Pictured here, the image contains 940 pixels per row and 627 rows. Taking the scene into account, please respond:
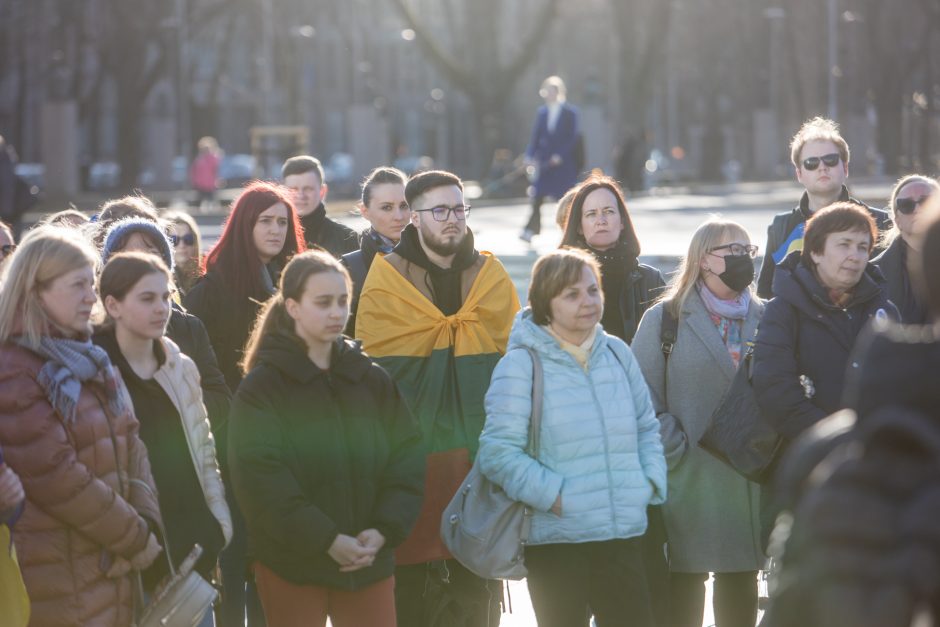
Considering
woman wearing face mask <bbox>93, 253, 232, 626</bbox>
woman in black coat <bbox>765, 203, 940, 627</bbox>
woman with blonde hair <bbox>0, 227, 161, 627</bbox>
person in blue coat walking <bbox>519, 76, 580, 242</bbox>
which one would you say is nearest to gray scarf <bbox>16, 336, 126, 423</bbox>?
woman with blonde hair <bbox>0, 227, 161, 627</bbox>

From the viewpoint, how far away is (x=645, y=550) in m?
7.01

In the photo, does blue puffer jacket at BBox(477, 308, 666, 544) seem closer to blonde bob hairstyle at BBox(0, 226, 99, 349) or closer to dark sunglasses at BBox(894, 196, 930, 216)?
blonde bob hairstyle at BBox(0, 226, 99, 349)

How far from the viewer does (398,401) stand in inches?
235

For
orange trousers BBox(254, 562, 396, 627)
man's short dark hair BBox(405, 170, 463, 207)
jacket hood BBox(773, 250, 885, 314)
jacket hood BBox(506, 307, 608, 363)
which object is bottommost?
orange trousers BBox(254, 562, 396, 627)

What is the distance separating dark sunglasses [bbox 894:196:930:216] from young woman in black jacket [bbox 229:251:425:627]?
3.15m

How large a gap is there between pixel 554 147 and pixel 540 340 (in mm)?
16276

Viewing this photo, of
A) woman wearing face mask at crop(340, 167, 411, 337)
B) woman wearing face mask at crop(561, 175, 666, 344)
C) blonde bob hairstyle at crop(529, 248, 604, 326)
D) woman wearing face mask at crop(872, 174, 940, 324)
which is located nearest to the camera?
blonde bob hairstyle at crop(529, 248, 604, 326)

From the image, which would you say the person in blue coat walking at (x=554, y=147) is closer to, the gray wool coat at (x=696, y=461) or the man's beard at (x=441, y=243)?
the man's beard at (x=441, y=243)

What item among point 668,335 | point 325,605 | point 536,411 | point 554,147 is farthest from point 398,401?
point 554,147

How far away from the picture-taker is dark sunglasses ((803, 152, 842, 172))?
8.36 meters

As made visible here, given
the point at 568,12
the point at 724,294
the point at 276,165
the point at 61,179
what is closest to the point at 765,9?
the point at 568,12

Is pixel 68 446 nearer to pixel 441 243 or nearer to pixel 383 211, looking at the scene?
pixel 441 243

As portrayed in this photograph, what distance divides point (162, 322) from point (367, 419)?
77cm

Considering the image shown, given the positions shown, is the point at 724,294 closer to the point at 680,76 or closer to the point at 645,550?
the point at 645,550
